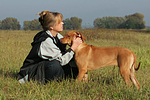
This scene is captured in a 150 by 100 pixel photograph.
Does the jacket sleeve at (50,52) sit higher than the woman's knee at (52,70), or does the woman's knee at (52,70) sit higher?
the jacket sleeve at (50,52)

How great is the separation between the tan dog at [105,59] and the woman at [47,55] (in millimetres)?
185

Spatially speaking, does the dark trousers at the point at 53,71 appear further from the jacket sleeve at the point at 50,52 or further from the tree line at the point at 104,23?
the tree line at the point at 104,23

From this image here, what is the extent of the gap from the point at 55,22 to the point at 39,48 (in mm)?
686

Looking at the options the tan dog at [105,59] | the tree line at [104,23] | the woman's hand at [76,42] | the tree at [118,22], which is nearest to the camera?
the tan dog at [105,59]

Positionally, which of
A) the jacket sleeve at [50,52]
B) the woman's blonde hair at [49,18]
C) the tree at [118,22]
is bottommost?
the jacket sleeve at [50,52]

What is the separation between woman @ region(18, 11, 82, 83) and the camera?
346 centimetres

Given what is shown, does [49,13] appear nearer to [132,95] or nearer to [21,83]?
[21,83]

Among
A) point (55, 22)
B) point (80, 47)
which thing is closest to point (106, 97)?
point (80, 47)

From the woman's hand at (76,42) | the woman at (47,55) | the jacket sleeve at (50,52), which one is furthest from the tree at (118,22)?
the jacket sleeve at (50,52)

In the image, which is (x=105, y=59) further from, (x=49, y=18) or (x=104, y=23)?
(x=104, y=23)

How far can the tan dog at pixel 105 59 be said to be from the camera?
10.9ft

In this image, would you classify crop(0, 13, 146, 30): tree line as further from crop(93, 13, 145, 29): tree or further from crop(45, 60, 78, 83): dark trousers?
crop(45, 60, 78, 83): dark trousers

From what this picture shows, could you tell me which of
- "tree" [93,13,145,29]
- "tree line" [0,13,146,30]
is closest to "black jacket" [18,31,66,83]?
"tree line" [0,13,146,30]

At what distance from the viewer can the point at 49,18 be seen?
139 inches
